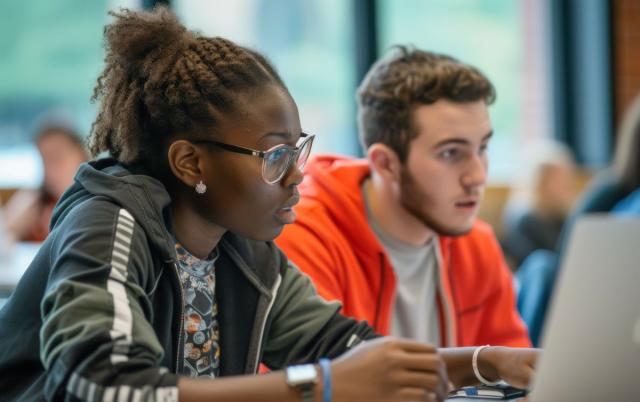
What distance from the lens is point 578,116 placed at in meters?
→ 6.28

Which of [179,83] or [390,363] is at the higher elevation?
[179,83]

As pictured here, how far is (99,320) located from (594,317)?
54cm

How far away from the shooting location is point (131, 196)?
122 cm

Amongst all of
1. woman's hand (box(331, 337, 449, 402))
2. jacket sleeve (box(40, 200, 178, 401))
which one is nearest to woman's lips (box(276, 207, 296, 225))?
jacket sleeve (box(40, 200, 178, 401))

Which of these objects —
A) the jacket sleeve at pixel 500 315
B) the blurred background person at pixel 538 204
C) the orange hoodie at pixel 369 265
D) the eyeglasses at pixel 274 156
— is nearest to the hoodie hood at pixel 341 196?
the orange hoodie at pixel 369 265

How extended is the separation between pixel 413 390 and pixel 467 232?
3.36 feet

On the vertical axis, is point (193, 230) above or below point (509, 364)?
above

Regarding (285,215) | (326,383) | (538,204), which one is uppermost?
(285,215)

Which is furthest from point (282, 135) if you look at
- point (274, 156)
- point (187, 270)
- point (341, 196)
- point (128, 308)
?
point (341, 196)

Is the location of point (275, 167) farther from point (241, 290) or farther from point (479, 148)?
point (479, 148)

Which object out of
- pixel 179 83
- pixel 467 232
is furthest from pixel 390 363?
pixel 467 232

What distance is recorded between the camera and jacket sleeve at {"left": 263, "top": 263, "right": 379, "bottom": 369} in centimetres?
139

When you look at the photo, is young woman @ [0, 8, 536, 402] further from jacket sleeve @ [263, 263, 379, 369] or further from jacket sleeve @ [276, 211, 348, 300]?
jacket sleeve @ [276, 211, 348, 300]

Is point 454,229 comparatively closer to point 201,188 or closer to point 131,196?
point 201,188
